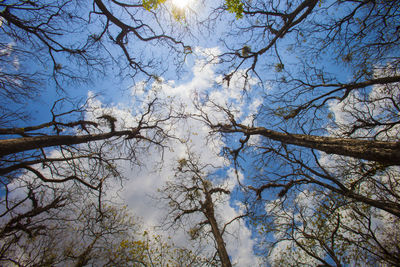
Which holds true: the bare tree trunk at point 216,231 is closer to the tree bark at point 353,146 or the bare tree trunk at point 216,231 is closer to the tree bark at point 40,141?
the tree bark at point 353,146

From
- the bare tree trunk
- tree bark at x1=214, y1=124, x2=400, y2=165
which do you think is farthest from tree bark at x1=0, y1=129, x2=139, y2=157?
the bare tree trunk

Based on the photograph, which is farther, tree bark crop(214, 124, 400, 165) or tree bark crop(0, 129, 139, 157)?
tree bark crop(0, 129, 139, 157)

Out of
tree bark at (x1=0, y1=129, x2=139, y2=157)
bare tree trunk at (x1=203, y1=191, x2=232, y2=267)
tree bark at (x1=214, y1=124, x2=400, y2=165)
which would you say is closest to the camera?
tree bark at (x1=214, y1=124, x2=400, y2=165)

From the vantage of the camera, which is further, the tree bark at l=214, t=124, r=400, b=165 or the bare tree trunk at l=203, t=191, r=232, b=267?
the bare tree trunk at l=203, t=191, r=232, b=267

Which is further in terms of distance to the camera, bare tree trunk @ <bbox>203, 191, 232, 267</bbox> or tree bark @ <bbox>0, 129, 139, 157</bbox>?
bare tree trunk @ <bbox>203, 191, 232, 267</bbox>

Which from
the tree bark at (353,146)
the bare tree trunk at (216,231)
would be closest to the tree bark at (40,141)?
the tree bark at (353,146)

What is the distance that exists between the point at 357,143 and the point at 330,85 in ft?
12.1

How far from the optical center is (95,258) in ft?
27.7

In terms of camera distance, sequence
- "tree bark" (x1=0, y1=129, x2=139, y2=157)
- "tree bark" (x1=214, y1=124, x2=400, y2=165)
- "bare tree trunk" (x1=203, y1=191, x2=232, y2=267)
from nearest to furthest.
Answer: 1. "tree bark" (x1=214, y1=124, x2=400, y2=165)
2. "tree bark" (x1=0, y1=129, x2=139, y2=157)
3. "bare tree trunk" (x1=203, y1=191, x2=232, y2=267)

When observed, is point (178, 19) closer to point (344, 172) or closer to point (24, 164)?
point (24, 164)

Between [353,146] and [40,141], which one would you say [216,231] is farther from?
[40,141]

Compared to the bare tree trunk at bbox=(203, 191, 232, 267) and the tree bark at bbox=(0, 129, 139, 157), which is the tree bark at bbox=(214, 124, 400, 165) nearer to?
the bare tree trunk at bbox=(203, 191, 232, 267)

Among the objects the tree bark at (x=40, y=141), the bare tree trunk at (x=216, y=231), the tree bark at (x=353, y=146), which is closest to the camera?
the tree bark at (x=353, y=146)

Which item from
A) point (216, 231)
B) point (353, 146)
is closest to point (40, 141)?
point (353, 146)
